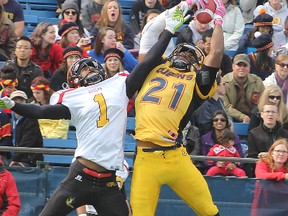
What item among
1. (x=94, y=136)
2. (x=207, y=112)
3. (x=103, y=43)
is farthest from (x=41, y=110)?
(x=103, y=43)

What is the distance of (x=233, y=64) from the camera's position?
12.9 m

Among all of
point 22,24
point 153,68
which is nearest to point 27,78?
point 22,24

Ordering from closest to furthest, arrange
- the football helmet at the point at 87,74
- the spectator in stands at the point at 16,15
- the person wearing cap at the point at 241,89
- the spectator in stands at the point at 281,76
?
the football helmet at the point at 87,74 → the person wearing cap at the point at 241,89 → the spectator in stands at the point at 281,76 → the spectator in stands at the point at 16,15

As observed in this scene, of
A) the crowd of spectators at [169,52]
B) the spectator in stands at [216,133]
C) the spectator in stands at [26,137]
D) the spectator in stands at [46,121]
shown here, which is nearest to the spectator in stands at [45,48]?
the crowd of spectators at [169,52]

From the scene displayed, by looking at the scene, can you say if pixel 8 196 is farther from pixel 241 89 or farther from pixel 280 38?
pixel 280 38

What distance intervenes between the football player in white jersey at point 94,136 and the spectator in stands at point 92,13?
5.01 meters

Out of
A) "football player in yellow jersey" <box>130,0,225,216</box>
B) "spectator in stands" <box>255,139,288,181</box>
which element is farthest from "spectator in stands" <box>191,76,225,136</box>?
"football player in yellow jersey" <box>130,0,225,216</box>

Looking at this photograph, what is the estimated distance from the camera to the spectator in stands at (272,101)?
1217cm

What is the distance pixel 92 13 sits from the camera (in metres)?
14.2

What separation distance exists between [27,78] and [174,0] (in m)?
3.48

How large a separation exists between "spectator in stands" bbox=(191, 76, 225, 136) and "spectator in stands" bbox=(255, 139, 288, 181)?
120 cm

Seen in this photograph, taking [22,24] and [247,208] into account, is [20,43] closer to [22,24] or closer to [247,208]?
[22,24]

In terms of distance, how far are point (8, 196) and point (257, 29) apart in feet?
16.9

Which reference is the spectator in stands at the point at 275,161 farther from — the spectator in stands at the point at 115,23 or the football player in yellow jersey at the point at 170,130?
the spectator in stands at the point at 115,23
